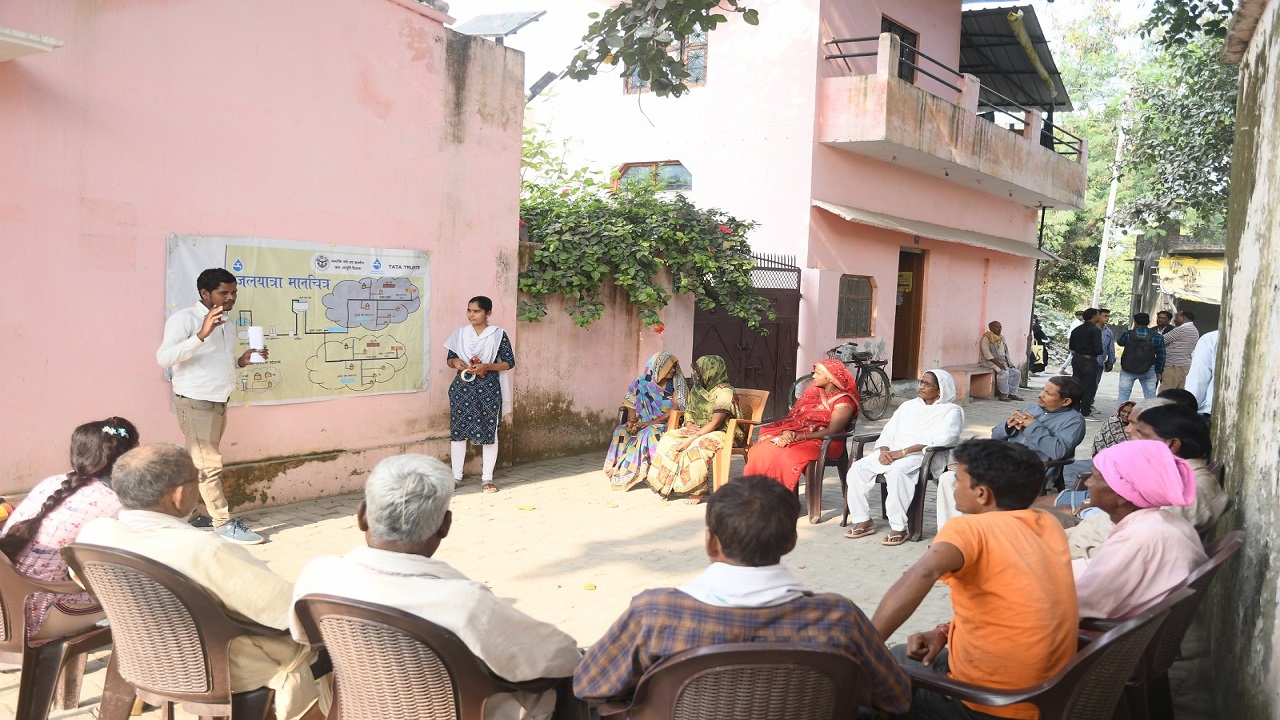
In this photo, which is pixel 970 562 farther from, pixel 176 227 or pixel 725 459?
pixel 176 227

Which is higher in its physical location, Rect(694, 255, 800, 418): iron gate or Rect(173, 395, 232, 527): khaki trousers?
Rect(694, 255, 800, 418): iron gate

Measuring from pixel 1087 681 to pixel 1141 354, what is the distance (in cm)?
1086

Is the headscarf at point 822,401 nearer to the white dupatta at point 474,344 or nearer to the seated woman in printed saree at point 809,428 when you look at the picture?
the seated woman in printed saree at point 809,428

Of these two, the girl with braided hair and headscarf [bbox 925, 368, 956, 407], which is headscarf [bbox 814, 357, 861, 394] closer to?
headscarf [bbox 925, 368, 956, 407]

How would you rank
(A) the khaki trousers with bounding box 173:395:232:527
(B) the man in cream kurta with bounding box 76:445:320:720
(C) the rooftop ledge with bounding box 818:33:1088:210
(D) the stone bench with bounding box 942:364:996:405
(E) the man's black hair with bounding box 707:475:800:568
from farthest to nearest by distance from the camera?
(D) the stone bench with bounding box 942:364:996:405
(C) the rooftop ledge with bounding box 818:33:1088:210
(A) the khaki trousers with bounding box 173:395:232:527
(B) the man in cream kurta with bounding box 76:445:320:720
(E) the man's black hair with bounding box 707:475:800:568

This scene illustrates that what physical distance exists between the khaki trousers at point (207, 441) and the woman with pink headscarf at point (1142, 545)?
15.2ft

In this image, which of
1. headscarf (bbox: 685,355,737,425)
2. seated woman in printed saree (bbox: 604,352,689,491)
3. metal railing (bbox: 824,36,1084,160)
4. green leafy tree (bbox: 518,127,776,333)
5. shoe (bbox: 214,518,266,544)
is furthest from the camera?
metal railing (bbox: 824,36,1084,160)

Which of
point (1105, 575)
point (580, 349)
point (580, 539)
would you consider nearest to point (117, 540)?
point (1105, 575)

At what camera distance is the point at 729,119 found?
12.6 m

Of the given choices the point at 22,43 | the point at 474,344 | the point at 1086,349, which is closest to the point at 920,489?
the point at 474,344

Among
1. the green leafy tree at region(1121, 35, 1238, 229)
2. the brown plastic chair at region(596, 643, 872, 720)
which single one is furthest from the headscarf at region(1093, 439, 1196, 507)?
the green leafy tree at region(1121, 35, 1238, 229)

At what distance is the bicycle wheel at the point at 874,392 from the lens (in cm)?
1266

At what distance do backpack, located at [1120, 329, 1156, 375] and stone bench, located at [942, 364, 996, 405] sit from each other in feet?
11.0

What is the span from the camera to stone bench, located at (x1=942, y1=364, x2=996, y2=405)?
599 inches
